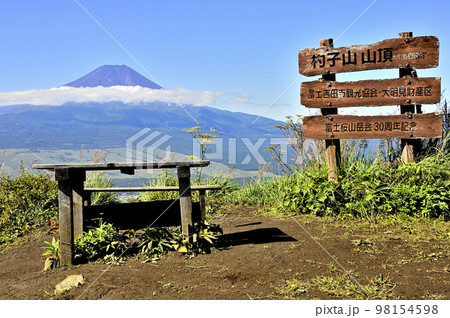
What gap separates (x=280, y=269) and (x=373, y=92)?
494 centimetres

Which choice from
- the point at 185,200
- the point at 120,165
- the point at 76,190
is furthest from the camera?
the point at 76,190

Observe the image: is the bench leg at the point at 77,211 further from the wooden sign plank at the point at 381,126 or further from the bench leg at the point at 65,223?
the wooden sign plank at the point at 381,126

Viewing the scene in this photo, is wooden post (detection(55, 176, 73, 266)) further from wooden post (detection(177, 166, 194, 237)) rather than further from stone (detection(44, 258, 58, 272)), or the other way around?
wooden post (detection(177, 166, 194, 237))

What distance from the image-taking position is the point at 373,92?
8.23 metres

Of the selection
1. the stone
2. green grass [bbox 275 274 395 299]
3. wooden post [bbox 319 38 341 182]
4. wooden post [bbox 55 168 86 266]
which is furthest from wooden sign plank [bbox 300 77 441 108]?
the stone

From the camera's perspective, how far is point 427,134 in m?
8.20

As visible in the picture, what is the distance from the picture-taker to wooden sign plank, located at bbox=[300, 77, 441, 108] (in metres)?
8.11

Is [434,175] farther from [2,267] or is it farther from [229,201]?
[2,267]

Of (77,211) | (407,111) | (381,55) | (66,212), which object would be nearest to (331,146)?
(407,111)

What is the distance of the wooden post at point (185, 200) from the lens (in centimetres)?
551

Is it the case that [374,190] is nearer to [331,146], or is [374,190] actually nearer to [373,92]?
[331,146]

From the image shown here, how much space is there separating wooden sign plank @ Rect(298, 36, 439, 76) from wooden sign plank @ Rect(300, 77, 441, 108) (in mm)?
318

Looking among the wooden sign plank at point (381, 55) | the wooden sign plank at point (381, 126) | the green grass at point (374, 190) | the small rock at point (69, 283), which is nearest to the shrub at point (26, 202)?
the small rock at point (69, 283)

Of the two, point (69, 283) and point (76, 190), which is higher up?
point (76, 190)
